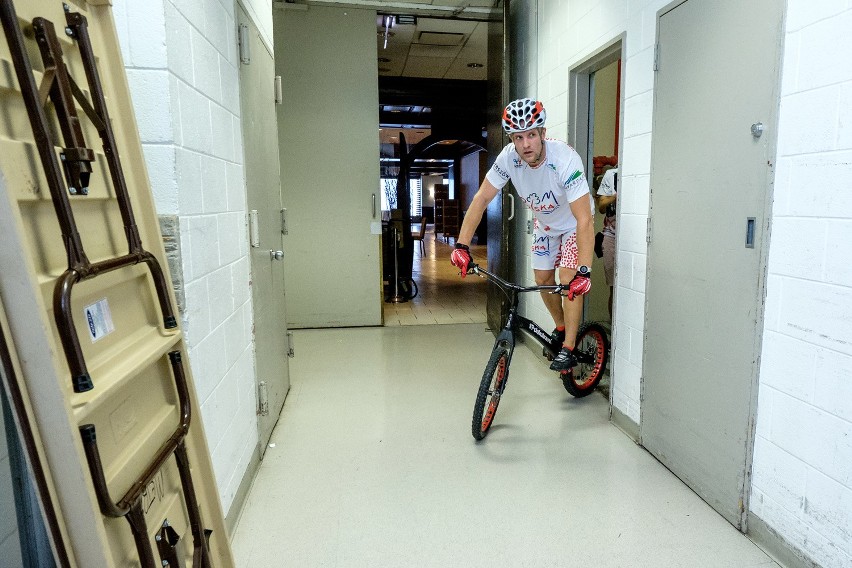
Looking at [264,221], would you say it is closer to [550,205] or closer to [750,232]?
[550,205]

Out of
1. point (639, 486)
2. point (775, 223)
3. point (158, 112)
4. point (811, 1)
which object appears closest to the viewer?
point (158, 112)

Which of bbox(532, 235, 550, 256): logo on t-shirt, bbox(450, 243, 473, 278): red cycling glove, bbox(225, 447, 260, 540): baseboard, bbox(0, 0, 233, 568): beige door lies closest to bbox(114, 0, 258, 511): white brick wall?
bbox(225, 447, 260, 540): baseboard

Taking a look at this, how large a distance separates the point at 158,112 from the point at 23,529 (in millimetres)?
1089

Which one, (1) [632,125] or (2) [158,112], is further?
(1) [632,125]

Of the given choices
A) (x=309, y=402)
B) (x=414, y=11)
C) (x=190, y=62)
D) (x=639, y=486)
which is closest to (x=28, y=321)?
(x=190, y=62)

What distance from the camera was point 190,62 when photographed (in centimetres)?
173

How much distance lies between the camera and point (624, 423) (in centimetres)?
294

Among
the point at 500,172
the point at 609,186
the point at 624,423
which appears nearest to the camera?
the point at 624,423

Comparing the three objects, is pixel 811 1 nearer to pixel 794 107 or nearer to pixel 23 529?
pixel 794 107

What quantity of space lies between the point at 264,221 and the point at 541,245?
162cm

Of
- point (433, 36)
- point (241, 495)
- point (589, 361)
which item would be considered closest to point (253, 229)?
point (241, 495)

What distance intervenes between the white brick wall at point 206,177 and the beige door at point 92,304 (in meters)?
0.29

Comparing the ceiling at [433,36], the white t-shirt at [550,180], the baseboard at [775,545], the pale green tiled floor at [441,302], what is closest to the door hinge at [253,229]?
the white t-shirt at [550,180]

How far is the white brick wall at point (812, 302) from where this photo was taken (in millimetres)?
1596
